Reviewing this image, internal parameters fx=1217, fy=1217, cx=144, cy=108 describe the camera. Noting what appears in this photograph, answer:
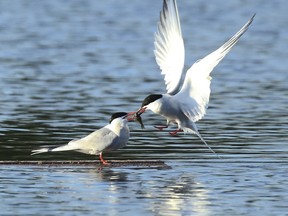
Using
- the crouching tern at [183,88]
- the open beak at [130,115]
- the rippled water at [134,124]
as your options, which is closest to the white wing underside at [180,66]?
the crouching tern at [183,88]

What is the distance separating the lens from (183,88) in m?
11.7

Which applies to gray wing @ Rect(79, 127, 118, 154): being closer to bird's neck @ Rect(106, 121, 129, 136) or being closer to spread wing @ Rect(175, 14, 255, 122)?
bird's neck @ Rect(106, 121, 129, 136)

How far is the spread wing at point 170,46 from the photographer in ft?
40.4

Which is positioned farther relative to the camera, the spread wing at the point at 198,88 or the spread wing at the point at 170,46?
the spread wing at the point at 170,46

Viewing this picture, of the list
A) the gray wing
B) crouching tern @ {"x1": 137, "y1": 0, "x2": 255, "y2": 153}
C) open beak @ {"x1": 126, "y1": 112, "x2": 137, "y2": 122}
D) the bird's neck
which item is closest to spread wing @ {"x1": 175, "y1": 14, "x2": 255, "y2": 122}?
crouching tern @ {"x1": 137, "y1": 0, "x2": 255, "y2": 153}

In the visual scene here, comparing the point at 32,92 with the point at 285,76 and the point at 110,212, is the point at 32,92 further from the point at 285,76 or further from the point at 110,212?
the point at 110,212

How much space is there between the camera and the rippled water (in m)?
9.62

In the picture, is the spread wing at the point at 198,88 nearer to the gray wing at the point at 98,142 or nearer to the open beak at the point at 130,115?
the open beak at the point at 130,115

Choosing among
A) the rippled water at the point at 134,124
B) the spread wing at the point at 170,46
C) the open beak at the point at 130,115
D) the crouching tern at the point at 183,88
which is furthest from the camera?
the spread wing at the point at 170,46

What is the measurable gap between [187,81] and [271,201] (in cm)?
247

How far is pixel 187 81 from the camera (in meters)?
11.7

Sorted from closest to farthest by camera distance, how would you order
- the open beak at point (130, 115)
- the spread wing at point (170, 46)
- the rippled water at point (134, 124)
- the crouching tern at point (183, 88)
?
the rippled water at point (134, 124), the crouching tern at point (183, 88), the open beak at point (130, 115), the spread wing at point (170, 46)

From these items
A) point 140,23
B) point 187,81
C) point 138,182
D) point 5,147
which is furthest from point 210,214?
point 140,23

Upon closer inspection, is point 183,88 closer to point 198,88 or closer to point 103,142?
point 198,88
